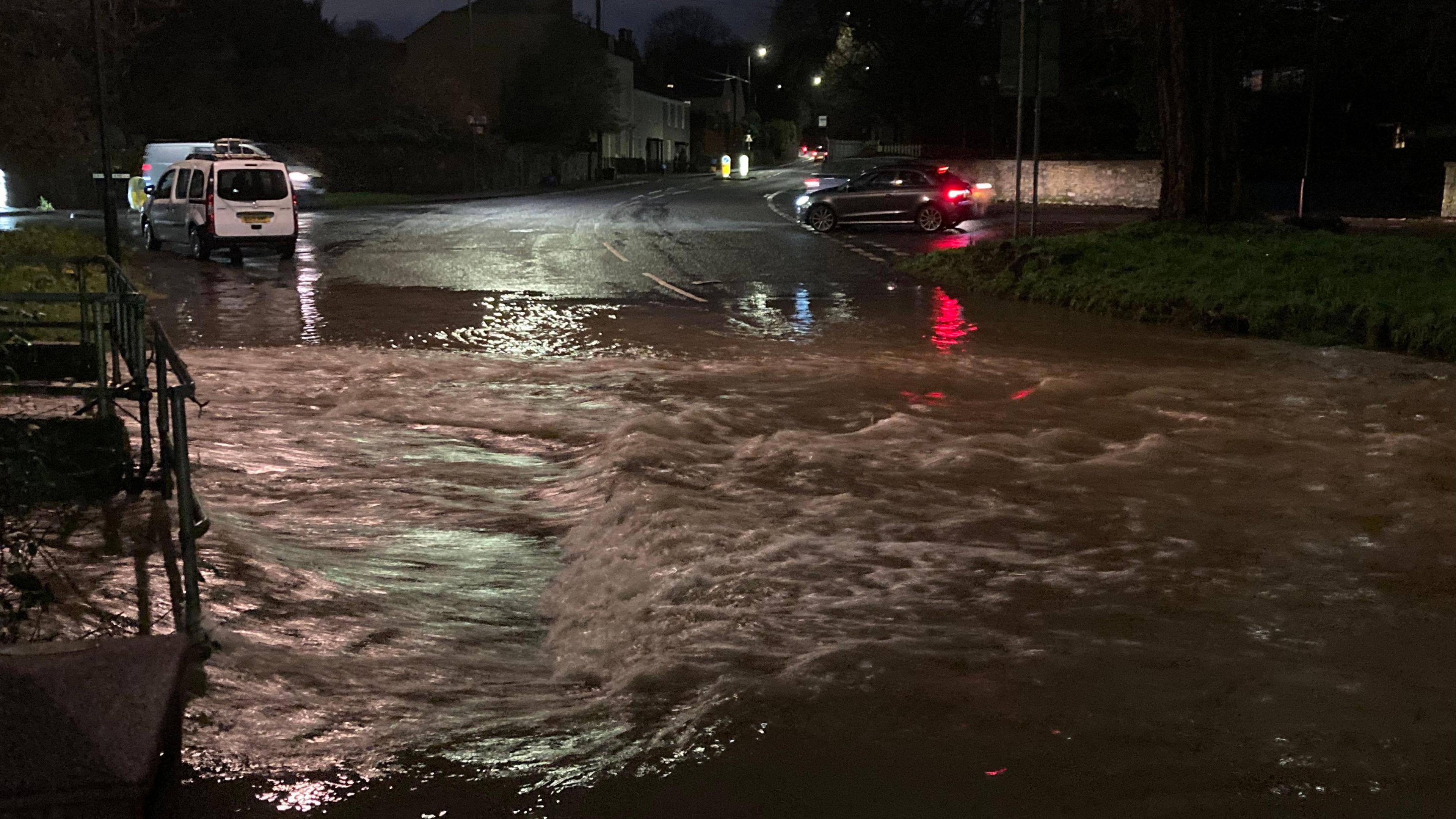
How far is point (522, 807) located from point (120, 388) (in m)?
4.06

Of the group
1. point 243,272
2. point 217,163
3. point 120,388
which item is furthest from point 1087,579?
point 217,163

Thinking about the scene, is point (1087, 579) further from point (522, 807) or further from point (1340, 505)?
point (522, 807)

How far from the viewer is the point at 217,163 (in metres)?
23.0

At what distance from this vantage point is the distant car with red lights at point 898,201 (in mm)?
30688

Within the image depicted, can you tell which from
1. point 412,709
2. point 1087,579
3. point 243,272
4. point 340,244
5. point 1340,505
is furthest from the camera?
point 340,244

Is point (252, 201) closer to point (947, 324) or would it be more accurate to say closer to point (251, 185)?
point (251, 185)

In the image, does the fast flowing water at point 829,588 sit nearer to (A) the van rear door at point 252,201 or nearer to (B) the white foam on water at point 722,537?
(B) the white foam on water at point 722,537

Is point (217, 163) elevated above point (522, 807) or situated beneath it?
elevated above

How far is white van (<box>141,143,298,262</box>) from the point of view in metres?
22.9

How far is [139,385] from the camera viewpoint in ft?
22.0

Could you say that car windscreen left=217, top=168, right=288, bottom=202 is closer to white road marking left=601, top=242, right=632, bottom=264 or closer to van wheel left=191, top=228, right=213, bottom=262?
van wheel left=191, top=228, right=213, bottom=262

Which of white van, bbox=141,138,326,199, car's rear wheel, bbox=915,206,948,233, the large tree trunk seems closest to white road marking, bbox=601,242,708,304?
the large tree trunk

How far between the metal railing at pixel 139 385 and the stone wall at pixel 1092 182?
32367 mm

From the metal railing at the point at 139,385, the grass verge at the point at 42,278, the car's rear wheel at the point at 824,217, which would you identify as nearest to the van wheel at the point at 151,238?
the grass verge at the point at 42,278
